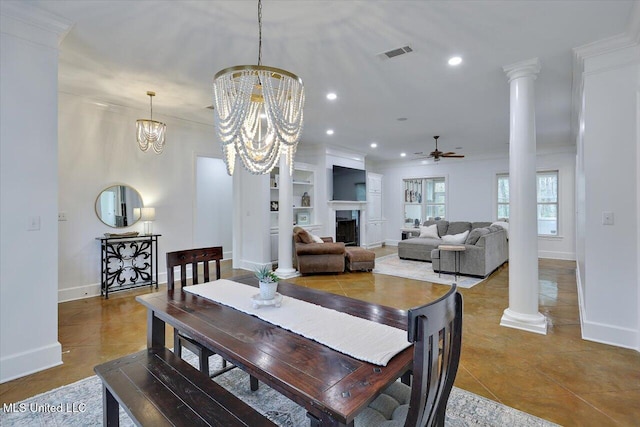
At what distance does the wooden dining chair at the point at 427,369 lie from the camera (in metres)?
0.94

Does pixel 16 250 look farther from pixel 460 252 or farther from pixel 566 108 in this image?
pixel 566 108

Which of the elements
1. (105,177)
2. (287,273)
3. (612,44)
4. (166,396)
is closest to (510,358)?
(166,396)

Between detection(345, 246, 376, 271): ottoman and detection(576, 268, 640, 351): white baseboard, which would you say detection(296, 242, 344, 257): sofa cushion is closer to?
detection(345, 246, 376, 271): ottoman

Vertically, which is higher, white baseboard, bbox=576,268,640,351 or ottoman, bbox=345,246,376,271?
ottoman, bbox=345,246,376,271

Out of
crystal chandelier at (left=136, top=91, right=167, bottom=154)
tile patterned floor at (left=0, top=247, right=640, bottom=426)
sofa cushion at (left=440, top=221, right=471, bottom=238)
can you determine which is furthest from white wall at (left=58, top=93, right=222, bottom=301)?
sofa cushion at (left=440, top=221, right=471, bottom=238)

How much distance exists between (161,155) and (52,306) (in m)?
3.10

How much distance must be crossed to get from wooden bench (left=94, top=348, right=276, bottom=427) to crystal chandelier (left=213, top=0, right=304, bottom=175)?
4.26ft

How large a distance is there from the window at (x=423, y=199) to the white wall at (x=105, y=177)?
21.4 feet

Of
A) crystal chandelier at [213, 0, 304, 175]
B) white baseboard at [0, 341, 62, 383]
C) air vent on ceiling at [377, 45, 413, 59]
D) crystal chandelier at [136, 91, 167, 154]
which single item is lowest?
white baseboard at [0, 341, 62, 383]

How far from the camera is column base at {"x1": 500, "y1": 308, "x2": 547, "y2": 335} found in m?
3.13

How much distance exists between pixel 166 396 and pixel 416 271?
518cm

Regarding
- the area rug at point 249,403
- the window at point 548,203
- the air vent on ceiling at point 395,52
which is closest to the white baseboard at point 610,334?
the area rug at point 249,403

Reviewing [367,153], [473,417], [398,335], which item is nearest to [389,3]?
[398,335]

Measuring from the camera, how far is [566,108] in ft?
15.2
